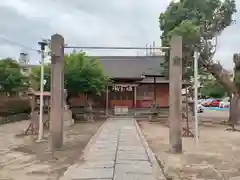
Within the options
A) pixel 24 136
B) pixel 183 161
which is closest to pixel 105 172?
pixel 183 161

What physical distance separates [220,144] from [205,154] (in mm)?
2611

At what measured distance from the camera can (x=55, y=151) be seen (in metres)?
9.52

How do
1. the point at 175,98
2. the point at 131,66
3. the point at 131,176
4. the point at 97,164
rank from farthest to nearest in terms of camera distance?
1. the point at 131,66
2. the point at 175,98
3. the point at 97,164
4. the point at 131,176

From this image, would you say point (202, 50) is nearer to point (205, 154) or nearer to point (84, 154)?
point (205, 154)

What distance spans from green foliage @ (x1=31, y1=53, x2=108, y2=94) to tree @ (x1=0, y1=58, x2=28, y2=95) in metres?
1.29

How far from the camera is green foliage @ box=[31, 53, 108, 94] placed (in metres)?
21.0

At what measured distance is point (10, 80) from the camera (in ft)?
71.6

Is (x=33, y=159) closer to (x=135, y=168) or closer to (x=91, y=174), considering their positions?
(x=91, y=174)

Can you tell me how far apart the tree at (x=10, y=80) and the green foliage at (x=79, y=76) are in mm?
1289

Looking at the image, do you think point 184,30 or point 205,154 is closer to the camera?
point 205,154

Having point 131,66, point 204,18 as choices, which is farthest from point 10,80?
point 204,18

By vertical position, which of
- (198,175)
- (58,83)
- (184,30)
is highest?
(184,30)

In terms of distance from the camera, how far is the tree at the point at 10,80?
21938 millimetres

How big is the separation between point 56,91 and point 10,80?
1310 cm
